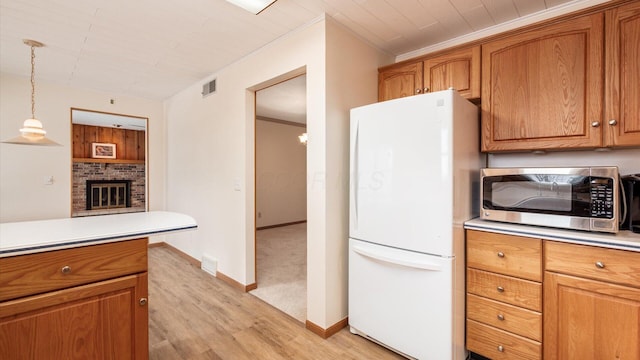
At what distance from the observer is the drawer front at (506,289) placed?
162 cm

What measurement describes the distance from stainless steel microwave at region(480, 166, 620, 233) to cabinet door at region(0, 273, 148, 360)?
88.2 inches

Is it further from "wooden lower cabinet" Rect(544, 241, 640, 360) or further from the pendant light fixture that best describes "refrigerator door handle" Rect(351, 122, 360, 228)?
the pendant light fixture

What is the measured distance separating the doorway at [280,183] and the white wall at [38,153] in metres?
2.52

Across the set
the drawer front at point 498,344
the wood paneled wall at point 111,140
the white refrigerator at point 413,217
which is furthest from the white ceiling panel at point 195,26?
the wood paneled wall at point 111,140

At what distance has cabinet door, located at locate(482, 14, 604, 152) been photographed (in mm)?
1647

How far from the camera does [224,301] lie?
8.98 feet

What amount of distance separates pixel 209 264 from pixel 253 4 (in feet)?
9.48

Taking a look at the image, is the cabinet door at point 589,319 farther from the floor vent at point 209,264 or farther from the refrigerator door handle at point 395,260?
the floor vent at point 209,264

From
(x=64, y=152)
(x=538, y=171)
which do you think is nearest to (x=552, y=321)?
(x=538, y=171)

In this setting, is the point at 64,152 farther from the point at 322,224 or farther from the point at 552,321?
the point at 552,321

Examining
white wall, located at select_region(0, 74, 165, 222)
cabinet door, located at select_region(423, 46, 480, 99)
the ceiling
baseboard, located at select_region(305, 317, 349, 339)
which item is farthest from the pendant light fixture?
cabinet door, located at select_region(423, 46, 480, 99)

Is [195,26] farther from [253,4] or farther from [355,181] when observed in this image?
[355,181]

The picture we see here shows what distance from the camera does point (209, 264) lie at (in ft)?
11.3

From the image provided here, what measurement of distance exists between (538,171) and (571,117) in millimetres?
390
